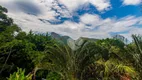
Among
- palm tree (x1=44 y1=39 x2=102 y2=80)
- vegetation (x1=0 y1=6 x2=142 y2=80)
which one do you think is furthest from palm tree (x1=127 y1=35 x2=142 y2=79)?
palm tree (x1=44 y1=39 x2=102 y2=80)

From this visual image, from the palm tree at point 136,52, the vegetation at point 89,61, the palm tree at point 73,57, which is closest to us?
the palm tree at point 136,52

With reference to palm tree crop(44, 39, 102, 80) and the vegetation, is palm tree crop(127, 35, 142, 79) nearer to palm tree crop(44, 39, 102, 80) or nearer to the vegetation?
the vegetation

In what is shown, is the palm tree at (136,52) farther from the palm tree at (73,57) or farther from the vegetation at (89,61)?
the palm tree at (73,57)

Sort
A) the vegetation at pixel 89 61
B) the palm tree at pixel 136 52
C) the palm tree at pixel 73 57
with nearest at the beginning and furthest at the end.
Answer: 1. the palm tree at pixel 136 52
2. the vegetation at pixel 89 61
3. the palm tree at pixel 73 57

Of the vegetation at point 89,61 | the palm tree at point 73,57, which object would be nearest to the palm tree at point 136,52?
the vegetation at point 89,61

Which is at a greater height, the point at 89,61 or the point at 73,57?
the point at 73,57

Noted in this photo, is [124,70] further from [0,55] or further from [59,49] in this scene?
[0,55]

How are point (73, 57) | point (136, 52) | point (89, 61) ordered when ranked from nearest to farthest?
point (136, 52) < point (73, 57) < point (89, 61)

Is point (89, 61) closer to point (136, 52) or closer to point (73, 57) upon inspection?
point (73, 57)

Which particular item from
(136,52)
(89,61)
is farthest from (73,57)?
(136,52)

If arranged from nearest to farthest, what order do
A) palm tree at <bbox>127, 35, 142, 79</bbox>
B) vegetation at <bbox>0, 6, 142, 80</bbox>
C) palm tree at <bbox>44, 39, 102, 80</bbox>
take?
palm tree at <bbox>127, 35, 142, 79</bbox>
vegetation at <bbox>0, 6, 142, 80</bbox>
palm tree at <bbox>44, 39, 102, 80</bbox>

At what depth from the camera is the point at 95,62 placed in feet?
61.0

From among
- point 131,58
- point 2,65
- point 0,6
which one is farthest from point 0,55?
point 131,58

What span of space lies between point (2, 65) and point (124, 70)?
13778mm
